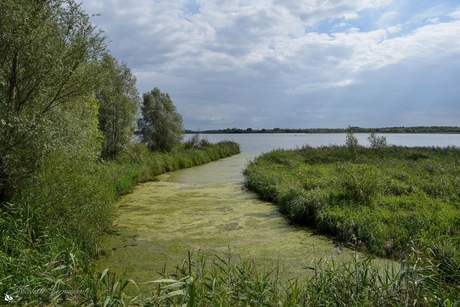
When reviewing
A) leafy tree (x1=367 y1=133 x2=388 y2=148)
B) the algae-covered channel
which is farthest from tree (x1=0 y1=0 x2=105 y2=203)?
leafy tree (x1=367 y1=133 x2=388 y2=148)

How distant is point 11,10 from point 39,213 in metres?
3.69

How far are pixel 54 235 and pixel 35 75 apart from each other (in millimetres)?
3203

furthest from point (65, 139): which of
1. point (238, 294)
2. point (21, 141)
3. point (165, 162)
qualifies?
point (165, 162)

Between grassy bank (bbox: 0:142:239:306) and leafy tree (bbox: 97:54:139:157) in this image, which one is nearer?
grassy bank (bbox: 0:142:239:306)

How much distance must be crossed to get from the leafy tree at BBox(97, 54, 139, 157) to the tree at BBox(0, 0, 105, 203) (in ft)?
37.8

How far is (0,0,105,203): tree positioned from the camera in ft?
19.0

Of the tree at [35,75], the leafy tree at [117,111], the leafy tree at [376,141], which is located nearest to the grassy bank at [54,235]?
the tree at [35,75]

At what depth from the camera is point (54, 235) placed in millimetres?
5180

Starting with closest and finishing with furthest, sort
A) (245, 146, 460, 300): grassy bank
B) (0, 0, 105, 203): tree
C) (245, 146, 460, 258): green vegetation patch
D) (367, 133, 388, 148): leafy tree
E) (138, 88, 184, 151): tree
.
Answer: (245, 146, 460, 300): grassy bank → (0, 0, 105, 203): tree → (245, 146, 460, 258): green vegetation patch → (367, 133, 388, 148): leafy tree → (138, 88, 184, 151): tree

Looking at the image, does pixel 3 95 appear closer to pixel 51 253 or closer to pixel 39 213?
pixel 39 213

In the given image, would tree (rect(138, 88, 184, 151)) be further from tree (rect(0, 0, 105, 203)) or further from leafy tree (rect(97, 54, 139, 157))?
tree (rect(0, 0, 105, 203))

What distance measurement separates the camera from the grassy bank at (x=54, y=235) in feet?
10.8

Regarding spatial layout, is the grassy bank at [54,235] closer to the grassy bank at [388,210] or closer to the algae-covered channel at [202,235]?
the algae-covered channel at [202,235]

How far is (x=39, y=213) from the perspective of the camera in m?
5.37
